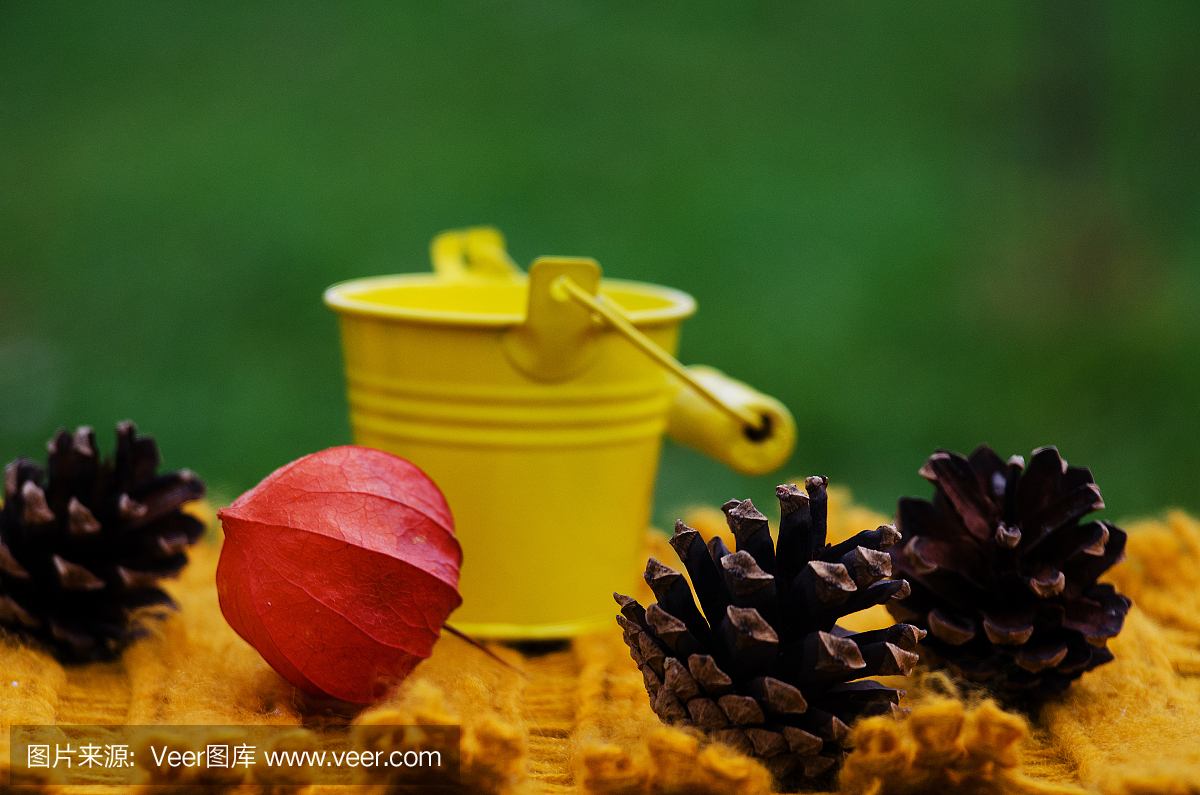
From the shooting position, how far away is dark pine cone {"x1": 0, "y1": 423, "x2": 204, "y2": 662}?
27.6 inches

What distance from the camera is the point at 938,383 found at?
1.97 m

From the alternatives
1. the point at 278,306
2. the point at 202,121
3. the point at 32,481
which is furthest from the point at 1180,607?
the point at 202,121

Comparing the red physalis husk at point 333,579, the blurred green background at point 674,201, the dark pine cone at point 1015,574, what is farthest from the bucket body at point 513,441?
the blurred green background at point 674,201

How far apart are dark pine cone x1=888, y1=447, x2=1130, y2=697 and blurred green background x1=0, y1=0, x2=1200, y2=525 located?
966 millimetres

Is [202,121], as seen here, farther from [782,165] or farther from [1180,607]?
[1180,607]

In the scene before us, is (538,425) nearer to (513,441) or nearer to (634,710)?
(513,441)

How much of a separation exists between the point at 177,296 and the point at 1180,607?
174cm

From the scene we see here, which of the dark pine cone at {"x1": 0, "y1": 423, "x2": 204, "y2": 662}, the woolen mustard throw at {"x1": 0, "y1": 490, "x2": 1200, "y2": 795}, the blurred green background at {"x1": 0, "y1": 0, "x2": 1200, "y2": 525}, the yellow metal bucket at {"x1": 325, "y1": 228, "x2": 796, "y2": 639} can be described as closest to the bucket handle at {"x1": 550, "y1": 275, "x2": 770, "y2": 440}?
the yellow metal bucket at {"x1": 325, "y1": 228, "x2": 796, "y2": 639}

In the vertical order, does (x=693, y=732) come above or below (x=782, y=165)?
below

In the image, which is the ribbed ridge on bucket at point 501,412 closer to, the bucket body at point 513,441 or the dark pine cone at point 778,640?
the bucket body at point 513,441

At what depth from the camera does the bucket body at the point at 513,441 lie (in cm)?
81

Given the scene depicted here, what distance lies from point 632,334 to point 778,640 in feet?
0.96

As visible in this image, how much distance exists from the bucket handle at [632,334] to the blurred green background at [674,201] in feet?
2.83

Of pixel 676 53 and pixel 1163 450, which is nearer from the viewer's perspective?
pixel 1163 450
